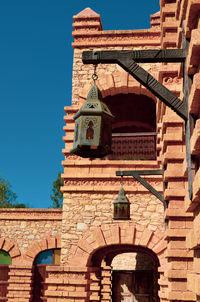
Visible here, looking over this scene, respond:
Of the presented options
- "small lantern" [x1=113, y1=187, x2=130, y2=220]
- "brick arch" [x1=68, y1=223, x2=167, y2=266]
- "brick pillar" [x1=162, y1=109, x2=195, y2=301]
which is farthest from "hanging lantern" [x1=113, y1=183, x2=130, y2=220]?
"brick pillar" [x1=162, y1=109, x2=195, y2=301]

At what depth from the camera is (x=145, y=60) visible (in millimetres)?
3414

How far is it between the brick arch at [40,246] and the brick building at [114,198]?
0.04 meters

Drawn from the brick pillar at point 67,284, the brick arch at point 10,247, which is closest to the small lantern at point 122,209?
the brick pillar at point 67,284

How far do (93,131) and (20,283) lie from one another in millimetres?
12206

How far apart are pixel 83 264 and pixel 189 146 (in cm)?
621

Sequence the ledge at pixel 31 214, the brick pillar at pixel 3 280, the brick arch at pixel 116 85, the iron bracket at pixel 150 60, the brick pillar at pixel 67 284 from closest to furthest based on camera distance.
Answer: the iron bracket at pixel 150 60, the brick pillar at pixel 67 284, the brick arch at pixel 116 85, the brick pillar at pixel 3 280, the ledge at pixel 31 214

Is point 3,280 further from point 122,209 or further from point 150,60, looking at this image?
point 150,60

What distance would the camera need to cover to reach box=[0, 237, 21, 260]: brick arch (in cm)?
1431

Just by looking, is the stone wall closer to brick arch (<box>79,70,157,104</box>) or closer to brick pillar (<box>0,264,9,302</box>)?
brick pillar (<box>0,264,9,302</box>)

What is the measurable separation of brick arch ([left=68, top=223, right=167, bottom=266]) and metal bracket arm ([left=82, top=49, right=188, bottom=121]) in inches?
233

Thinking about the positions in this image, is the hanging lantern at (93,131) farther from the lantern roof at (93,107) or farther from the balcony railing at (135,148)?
the balcony railing at (135,148)

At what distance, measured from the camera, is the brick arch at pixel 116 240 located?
8.66m

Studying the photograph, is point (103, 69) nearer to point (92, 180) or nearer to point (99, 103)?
point (92, 180)

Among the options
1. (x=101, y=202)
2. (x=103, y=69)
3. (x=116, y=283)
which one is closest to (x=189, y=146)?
(x=101, y=202)
